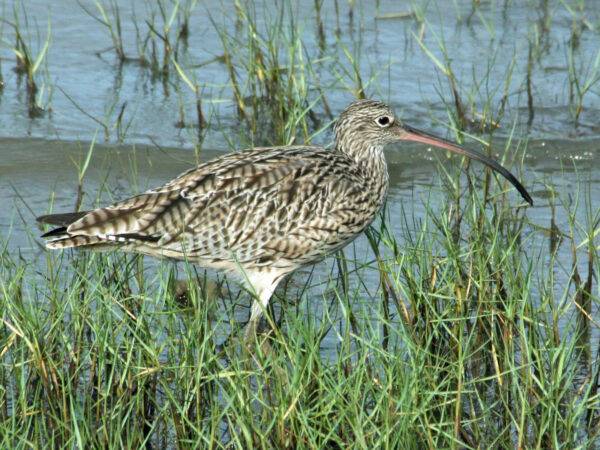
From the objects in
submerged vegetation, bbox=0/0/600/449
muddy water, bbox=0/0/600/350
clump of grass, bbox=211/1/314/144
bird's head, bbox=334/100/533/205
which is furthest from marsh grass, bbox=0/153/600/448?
clump of grass, bbox=211/1/314/144

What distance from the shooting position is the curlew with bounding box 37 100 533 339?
5500 millimetres

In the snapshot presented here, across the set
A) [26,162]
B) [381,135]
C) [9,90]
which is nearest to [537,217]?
[381,135]

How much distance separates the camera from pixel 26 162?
8.88 meters

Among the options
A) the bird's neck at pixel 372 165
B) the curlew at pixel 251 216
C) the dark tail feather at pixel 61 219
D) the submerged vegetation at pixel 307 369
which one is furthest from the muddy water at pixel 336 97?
the submerged vegetation at pixel 307 369

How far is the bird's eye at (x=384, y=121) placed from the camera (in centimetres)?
634

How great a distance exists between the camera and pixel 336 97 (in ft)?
34.6

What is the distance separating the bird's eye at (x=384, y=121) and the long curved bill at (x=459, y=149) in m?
0.10

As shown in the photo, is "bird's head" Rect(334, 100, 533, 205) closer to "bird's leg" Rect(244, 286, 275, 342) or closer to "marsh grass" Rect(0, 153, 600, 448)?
"bird's leg" Rect(244, 286, 275, 342)

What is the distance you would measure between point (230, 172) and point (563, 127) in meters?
5.30

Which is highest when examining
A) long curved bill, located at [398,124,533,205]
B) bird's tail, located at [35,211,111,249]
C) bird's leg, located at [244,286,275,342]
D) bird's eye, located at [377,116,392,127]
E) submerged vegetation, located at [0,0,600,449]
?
bird's eye, located at [377,116,392,127]

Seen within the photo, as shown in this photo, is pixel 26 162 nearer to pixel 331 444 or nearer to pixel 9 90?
pixel 9 90

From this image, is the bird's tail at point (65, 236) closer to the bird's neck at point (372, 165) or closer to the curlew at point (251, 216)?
the curlew at point (251, 216)

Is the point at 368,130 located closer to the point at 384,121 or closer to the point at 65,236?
the point at 384,121

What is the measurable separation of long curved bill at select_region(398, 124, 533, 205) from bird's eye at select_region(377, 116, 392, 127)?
10 centimetres
